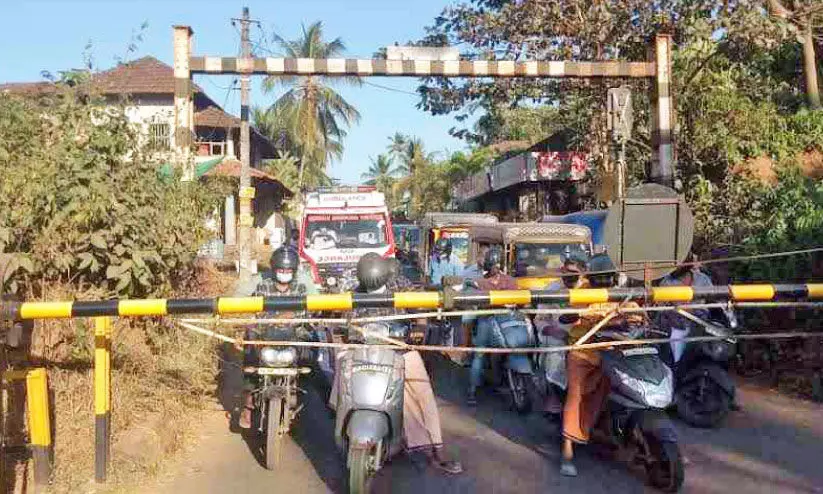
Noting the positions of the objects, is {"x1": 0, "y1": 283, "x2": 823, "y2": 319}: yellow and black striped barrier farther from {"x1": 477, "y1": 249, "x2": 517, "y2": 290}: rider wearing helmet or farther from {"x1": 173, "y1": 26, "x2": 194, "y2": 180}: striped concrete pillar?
{"x1": 173, "y1": 26, "x2": 194, "y2": 180}: striped concrete pillar

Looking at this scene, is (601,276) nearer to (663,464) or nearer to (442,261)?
(663,464)

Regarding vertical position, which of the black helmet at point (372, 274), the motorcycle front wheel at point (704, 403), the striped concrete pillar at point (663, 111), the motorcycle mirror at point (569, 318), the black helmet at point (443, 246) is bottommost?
the motorcycle front wheel at point (704, 403)

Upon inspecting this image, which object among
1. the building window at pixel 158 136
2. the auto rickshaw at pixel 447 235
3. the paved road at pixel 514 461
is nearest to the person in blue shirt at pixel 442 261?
the auto rickshaw at pixel 447 235

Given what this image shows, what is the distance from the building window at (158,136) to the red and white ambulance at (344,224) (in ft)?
21.5

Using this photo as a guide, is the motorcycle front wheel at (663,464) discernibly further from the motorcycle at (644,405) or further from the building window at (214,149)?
the building window at (214,149)

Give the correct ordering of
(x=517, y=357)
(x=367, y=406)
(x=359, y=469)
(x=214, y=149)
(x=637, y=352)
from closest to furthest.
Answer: (x=359, y=469) → (x=367, y=406) → (x=637, y=352) → (x=517, y=357) → (x=214, y=149)

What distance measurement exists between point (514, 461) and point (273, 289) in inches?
102

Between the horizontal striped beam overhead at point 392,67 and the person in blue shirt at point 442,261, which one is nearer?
the horizontal striped beam overhead at point 392,67

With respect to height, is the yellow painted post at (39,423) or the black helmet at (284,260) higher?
the black helmet at (284,260)

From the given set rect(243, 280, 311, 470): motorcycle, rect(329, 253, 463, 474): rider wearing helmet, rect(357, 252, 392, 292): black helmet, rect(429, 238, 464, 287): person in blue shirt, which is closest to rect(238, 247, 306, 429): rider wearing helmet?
rect(243, 280, 311, 470): motorcycle

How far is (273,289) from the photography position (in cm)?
734

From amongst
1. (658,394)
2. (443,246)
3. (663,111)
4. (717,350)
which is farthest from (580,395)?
(443,246)

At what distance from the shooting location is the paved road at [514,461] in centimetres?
584

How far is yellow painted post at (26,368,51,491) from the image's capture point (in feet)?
15.9
